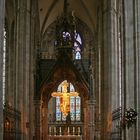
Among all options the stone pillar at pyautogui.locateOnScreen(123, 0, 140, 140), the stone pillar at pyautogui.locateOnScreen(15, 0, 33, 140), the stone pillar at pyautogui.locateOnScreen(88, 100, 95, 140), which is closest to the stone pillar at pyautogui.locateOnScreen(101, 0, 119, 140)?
the stone pillar at pyautogui.locateOnScreen(15, 0, 33, 140)

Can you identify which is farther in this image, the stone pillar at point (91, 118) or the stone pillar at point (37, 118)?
the stone pillar at point (91, 118)

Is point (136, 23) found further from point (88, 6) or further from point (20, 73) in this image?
point (88, 6)

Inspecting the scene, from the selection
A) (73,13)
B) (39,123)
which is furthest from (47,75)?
(73,13)

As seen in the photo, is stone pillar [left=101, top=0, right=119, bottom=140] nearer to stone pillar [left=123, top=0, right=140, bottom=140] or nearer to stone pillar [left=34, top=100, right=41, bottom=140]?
stone pillar [left=34, top=100, right=41, bottom=140]

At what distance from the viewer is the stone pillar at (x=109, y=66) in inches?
1377

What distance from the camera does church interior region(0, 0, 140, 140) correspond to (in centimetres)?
2500

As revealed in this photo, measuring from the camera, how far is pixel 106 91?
121 ft

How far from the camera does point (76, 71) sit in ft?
152

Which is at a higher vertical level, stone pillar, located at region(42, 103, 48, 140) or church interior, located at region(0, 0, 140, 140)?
church interior, located at region(0, 0, 140, 140)

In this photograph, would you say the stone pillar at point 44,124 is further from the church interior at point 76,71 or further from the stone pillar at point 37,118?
the stone pillar at point 37,118

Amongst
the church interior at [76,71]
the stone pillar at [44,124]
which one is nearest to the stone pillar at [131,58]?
the church interior at [76,71]

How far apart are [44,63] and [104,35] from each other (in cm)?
1060

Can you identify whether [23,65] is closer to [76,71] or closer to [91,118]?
[76,71]

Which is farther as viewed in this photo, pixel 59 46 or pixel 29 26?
pixel 59 46
